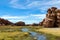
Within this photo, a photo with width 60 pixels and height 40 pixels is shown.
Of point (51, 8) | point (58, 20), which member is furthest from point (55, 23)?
point (51, 8)

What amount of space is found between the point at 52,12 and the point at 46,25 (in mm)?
10771

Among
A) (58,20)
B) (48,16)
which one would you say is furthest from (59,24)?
(48,16)

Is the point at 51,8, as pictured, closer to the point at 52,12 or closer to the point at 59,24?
the point at 52,12

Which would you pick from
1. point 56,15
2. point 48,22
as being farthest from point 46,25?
point 56,15

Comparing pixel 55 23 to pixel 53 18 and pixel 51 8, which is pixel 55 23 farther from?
pixel 51 8

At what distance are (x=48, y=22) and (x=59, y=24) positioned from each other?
807 centimetres

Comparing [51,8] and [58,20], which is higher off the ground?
[51,8]

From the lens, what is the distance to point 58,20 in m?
115

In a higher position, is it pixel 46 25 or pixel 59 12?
pixel 59 12

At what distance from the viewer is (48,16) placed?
388 ft

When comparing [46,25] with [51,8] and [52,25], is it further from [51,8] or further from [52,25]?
[51,8]

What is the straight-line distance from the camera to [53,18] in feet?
383

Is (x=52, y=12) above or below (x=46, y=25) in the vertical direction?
above

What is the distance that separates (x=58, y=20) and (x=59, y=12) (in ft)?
19.3
